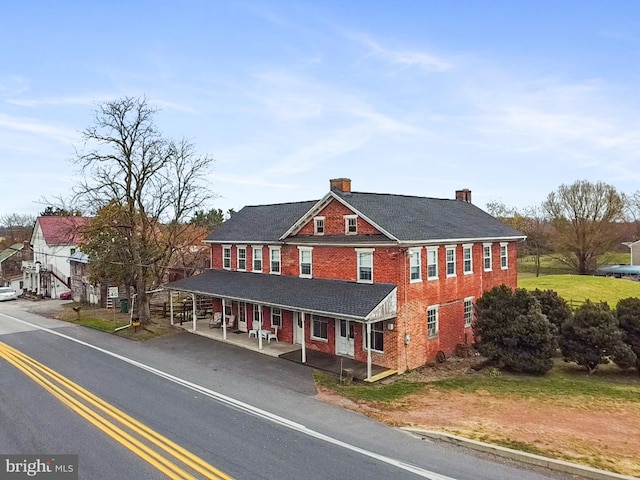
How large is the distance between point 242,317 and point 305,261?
6.39 m

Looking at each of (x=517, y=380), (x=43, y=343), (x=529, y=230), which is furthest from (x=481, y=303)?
(x=529, y=230)

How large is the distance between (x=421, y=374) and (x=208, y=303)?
20.2 meters

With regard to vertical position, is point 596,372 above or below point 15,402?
below

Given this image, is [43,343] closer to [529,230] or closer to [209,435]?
[209,435]

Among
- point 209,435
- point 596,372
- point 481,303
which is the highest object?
point 481,303

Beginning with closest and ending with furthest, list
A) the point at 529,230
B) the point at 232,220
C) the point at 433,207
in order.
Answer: the point at 433,207, the point at 232,220, the point at 529,230

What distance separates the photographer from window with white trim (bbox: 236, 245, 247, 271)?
92.3 ft

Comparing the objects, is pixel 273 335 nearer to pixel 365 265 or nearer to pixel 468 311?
pixel 365 265

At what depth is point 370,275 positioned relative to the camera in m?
20.6

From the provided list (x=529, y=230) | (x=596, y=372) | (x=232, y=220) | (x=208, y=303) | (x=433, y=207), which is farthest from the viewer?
(x=529, y=230)

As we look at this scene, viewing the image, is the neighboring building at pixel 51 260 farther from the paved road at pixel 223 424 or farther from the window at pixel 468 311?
the window at pixel 468 311

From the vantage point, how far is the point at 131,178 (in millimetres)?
28625

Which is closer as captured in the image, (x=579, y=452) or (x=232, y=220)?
(x=579, y=452)

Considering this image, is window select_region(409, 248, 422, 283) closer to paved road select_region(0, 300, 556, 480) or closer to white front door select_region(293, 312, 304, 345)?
paved road select_region(0, 300, 556, 480)
